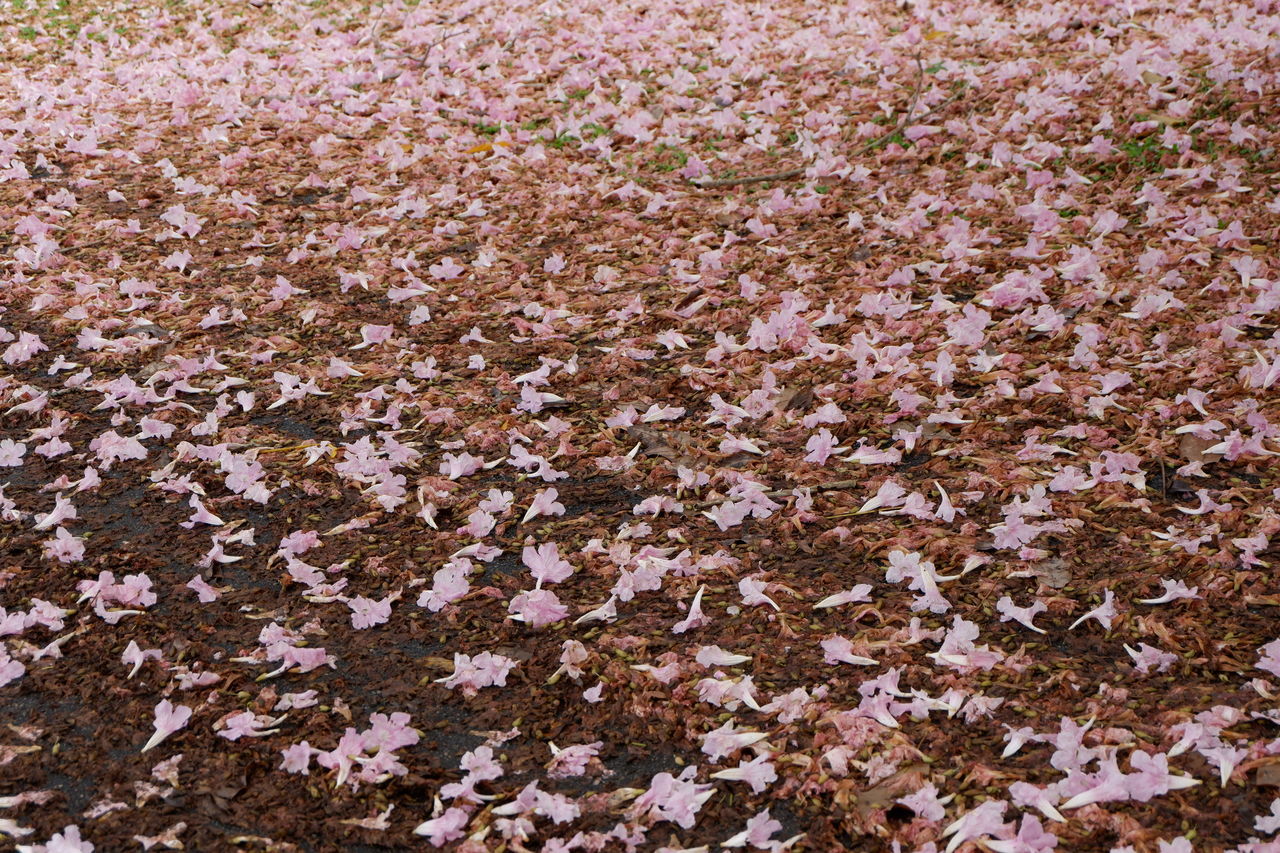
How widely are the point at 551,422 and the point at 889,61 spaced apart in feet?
16.5

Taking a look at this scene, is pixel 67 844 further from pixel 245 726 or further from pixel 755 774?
pixel 755 774

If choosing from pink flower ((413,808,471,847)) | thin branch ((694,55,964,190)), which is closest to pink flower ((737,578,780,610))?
pink flower ((413,808,471,847))

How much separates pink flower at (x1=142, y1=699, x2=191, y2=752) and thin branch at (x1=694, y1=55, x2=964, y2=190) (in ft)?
14.8

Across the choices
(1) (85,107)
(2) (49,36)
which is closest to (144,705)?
(1) (85,107)

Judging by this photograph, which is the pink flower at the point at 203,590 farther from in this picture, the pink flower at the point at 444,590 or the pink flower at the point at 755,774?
the pink flower at the point at 755,774

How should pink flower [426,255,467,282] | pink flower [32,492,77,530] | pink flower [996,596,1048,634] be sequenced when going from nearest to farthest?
pink flower [996,596,1048,634] < pink flower [32,492,77,530] < pink flower [426,255,467,282]

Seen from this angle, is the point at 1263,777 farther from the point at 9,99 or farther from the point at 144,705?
the point at 9,99

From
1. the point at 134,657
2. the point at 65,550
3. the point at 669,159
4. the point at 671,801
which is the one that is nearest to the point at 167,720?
the point at 134,657

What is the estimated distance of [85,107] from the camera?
803cm

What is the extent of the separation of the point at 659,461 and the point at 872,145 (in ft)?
11.3

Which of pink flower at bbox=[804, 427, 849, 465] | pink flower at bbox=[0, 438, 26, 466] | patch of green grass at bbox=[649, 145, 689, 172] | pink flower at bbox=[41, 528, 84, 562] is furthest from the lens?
patch of green grass at bbox=[649, 145, 689, 172]

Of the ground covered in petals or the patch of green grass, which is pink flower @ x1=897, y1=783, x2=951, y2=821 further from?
the patch of green grass

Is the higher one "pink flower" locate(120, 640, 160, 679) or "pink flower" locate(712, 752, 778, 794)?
"pink flower" locate(712, 752, 778, 794)

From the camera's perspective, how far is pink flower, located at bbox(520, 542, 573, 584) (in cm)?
365
